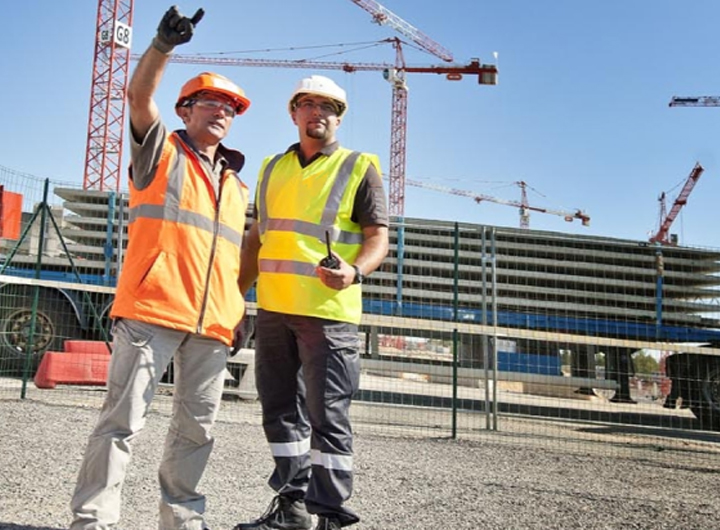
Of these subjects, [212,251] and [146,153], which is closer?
[146,153]

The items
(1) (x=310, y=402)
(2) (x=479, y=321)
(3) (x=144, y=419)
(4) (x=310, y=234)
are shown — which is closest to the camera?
(3) (x=144, y=419)

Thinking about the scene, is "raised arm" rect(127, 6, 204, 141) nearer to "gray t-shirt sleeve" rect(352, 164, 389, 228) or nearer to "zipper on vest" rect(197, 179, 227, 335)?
"zipper on vest" rect(197, 179, 227, 335)

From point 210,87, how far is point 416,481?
3066 millimetres

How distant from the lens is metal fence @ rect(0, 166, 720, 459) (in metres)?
8.29

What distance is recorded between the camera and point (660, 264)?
9.40 metres

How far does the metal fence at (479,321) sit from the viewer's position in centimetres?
829

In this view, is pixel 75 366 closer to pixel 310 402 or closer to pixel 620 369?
pixel 310 402

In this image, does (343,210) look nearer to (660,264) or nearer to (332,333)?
(332,333)

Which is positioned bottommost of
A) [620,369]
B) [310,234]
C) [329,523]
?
[329,523]

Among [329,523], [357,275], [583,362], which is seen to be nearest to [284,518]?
[329,523]

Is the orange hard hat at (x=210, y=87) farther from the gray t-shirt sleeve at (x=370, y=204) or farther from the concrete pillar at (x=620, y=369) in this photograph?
the concrete pillar at (x=620, y=369)

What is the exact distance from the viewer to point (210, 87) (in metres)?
2.75

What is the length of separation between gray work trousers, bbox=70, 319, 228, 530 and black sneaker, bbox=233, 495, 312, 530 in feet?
1.08

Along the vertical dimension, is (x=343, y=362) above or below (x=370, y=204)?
below
